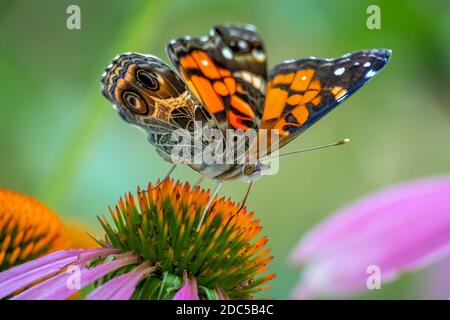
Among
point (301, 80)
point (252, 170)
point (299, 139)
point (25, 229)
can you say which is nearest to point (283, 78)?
point (301, 80)

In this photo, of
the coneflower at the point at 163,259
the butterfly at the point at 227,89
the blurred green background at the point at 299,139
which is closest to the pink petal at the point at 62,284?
the coneflower at the point at 163,259

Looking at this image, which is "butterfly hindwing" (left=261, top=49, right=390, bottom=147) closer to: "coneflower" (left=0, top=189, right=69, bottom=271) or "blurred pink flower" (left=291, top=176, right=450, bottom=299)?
"blurred pink flower" (left=291, top=176, right=450, bottom=299)

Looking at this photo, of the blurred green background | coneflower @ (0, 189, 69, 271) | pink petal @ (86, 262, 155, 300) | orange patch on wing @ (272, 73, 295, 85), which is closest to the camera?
pink petal @ (86, 262, 155, 300)

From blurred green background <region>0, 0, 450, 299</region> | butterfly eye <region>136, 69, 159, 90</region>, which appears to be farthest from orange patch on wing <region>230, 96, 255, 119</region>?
blurred green background <region>0, 0, 450, 299</region>

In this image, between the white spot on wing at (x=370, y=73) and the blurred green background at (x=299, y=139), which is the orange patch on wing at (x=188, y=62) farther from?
the blurred green background at (x=299, y=139)

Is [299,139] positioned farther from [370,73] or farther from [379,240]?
[379,240]
